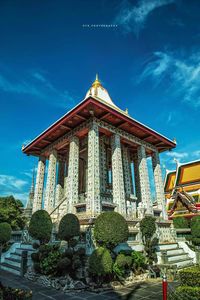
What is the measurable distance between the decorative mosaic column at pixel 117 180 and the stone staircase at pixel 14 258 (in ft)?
20.1

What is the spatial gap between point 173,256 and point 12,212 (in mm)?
14249

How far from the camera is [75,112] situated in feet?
50.3

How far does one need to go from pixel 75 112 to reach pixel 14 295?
12.2 m

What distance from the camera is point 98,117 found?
16219 mm

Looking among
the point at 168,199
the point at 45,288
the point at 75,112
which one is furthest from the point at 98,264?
the point at 168,199

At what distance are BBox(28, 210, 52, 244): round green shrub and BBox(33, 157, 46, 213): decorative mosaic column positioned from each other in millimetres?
7445

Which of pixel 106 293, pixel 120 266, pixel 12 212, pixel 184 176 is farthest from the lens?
pixel 184 176

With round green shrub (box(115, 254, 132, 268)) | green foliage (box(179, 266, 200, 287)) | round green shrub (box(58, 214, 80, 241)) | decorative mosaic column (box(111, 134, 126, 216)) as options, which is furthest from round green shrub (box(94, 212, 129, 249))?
decorative mosaic column (box(111, 134, 126, 216))

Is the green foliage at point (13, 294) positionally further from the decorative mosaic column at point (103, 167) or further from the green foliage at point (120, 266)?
the decorative mosaic column at point (103, 167)

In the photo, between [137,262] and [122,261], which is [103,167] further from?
[122,261]

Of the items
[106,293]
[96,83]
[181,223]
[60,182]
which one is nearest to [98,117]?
[96,83]

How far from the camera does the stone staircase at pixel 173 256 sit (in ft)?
41.8

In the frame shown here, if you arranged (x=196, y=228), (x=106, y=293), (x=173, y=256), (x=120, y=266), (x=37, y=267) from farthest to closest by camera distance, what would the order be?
1. (x=196, y=228)
2. (x=173, y=256)
3. (x=37, y=267)
4. (x=120, y=266)
5. (x=106, y=293)

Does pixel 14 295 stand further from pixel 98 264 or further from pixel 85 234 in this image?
pixel 85 234
